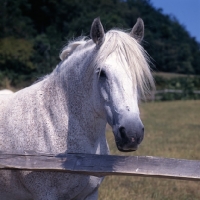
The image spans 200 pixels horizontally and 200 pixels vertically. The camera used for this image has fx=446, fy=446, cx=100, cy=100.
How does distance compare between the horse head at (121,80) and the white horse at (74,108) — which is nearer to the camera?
the horse head at (121,80)

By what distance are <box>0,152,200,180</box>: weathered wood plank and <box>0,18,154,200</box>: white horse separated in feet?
0.60

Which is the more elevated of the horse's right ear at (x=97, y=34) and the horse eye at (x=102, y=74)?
the horse's right ear at (x=97, y=34)

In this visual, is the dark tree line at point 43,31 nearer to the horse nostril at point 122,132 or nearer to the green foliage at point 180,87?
the green foliage at point 180,87

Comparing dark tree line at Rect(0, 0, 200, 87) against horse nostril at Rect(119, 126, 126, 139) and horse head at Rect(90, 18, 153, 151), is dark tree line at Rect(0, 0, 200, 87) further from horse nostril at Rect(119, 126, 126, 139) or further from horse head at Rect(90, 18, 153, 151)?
horse nostril at Rect(119, 126, 126, 139)

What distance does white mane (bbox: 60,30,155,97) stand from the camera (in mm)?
3268

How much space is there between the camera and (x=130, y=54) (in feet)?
10.8

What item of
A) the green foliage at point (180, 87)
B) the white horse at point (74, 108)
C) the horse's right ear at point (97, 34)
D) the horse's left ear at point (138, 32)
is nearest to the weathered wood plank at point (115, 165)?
the white horse at point (74, 108)

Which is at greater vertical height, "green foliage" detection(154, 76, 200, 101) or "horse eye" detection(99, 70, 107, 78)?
"horse eye" detection(99, 70, 107, 78)

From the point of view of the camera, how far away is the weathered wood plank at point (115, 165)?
3.23 meters

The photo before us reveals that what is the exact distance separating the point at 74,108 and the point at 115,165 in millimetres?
642

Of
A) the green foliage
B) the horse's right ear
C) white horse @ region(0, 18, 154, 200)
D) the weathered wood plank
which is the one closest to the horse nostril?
white horse @ region(0, 18, 154, 200)

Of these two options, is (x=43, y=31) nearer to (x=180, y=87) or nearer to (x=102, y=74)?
(x=180, y=87)

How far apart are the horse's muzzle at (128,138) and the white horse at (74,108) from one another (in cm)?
16

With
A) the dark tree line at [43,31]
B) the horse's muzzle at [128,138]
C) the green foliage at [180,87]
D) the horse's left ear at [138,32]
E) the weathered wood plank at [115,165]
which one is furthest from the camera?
the dark tree line at [43,31]
